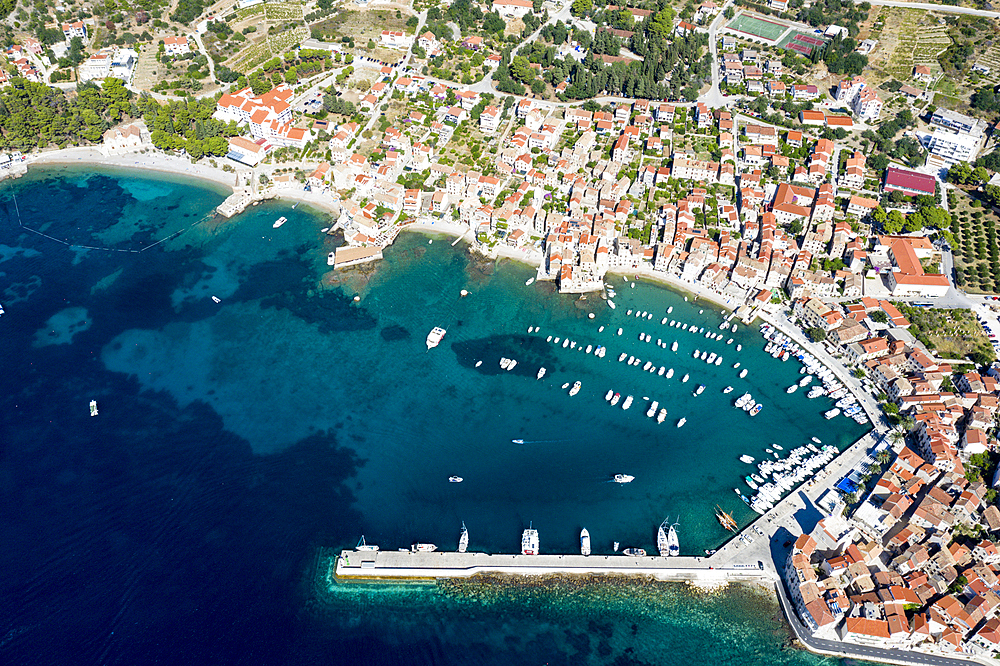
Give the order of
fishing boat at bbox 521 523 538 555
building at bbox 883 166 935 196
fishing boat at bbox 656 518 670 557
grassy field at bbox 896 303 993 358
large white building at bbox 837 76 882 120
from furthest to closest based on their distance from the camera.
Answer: large white building at bbox 837 76 882 120
building at bbox 883 166 935 196
grassy field at bbox 896 303 993 358
fishing boat at bbox 656 518 670 557
fishing boat at bbox 521 523 538 555

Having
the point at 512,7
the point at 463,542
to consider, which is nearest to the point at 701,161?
the point at 512,7

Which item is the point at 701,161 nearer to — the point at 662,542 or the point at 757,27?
the point at 757,27

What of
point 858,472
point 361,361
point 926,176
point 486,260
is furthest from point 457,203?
point 926,176

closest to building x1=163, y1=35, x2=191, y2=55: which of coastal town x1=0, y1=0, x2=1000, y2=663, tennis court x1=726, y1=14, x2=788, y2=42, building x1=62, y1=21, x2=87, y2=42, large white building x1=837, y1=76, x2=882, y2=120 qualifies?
coastal town x1=0, y1=0, x2=1000, y2=663

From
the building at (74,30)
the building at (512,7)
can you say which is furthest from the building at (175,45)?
the building at (512,7)

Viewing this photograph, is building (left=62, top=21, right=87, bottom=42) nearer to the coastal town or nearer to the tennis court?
the coastal town

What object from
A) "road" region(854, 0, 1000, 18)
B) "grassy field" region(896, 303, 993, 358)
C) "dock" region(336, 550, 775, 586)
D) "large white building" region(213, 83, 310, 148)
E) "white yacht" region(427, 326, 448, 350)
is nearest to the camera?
"dock" region(336, 550, 775, 586)

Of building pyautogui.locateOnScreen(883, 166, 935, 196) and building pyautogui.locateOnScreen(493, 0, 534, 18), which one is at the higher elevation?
building pyautogui.locateOnScreen(493, 0, 534, 18)
